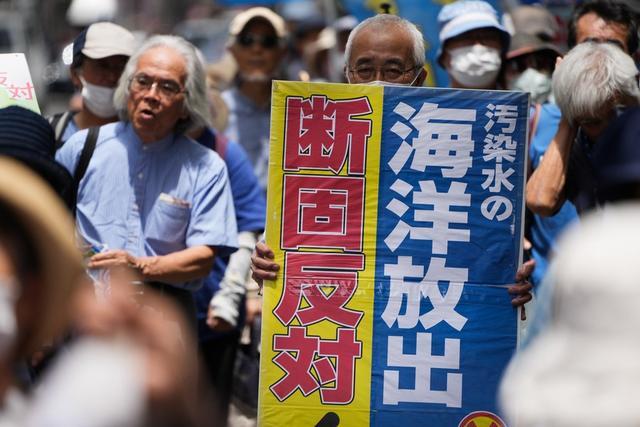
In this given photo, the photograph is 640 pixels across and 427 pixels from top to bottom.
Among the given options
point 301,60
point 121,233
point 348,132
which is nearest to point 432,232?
point 348,132

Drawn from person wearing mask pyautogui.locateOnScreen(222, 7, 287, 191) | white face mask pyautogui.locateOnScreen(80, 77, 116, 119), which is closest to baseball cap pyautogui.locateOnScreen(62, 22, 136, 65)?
white face mask pyautogui.locateOnScreen(80, 77, 116, 119)

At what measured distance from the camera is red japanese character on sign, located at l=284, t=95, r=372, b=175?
5227 millimetres

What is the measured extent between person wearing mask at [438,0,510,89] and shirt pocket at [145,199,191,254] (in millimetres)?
1910

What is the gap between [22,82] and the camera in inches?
253

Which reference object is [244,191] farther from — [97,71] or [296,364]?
[296,364]

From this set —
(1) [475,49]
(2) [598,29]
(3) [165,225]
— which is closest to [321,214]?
(3) [165,225]

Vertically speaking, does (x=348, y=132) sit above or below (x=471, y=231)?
above

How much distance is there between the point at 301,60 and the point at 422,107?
12058 millimetres

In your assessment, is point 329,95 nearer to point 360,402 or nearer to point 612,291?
point 360,402

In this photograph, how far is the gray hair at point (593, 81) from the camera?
569 cm

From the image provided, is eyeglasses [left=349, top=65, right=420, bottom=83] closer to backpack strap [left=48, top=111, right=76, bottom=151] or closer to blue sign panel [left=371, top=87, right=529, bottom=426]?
blue sign panel [left=371, top=87, right=529, bottom=426]

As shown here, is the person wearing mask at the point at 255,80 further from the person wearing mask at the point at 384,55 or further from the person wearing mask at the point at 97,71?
the person wearing mask at the point at 384,55

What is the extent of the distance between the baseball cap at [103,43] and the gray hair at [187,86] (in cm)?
51

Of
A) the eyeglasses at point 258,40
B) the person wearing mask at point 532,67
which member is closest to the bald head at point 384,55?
the person wearing mask at point 532,67
